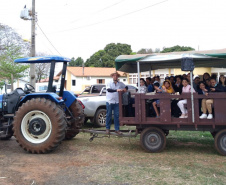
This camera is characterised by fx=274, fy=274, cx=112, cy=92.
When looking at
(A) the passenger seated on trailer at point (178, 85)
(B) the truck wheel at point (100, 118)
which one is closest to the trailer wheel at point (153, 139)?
(A) the passenger seated on trailer at point (178, 85)

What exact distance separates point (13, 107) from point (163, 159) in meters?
4.07

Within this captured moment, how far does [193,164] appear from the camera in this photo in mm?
5660

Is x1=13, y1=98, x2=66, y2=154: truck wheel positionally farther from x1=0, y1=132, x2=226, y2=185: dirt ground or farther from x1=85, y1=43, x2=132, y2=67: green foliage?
x1=85, y1=43, x2=132, y2=67: green foliage

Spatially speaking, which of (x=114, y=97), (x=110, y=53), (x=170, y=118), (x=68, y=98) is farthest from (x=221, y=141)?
(x=110, y=53)

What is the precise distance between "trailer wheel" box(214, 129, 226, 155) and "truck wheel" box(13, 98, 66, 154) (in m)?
3.59

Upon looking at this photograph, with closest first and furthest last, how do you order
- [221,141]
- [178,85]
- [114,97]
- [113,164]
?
[113,164] → [221,141] → [114,97] → [178,85]

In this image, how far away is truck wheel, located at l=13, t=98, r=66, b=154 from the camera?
648cm

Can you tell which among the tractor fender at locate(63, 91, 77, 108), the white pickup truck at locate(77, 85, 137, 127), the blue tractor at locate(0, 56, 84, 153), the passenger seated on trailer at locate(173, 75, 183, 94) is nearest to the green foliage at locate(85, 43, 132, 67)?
the white pickup truck at locate(77, 85, 137, 127)

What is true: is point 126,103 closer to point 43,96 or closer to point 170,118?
point 170,118

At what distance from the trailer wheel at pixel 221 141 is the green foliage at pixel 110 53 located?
43.9 metres

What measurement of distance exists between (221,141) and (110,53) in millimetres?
45962

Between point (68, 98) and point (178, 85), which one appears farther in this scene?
point (178, 85)

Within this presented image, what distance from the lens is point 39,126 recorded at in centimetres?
668

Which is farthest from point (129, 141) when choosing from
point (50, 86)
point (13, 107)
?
point (13, 107)
